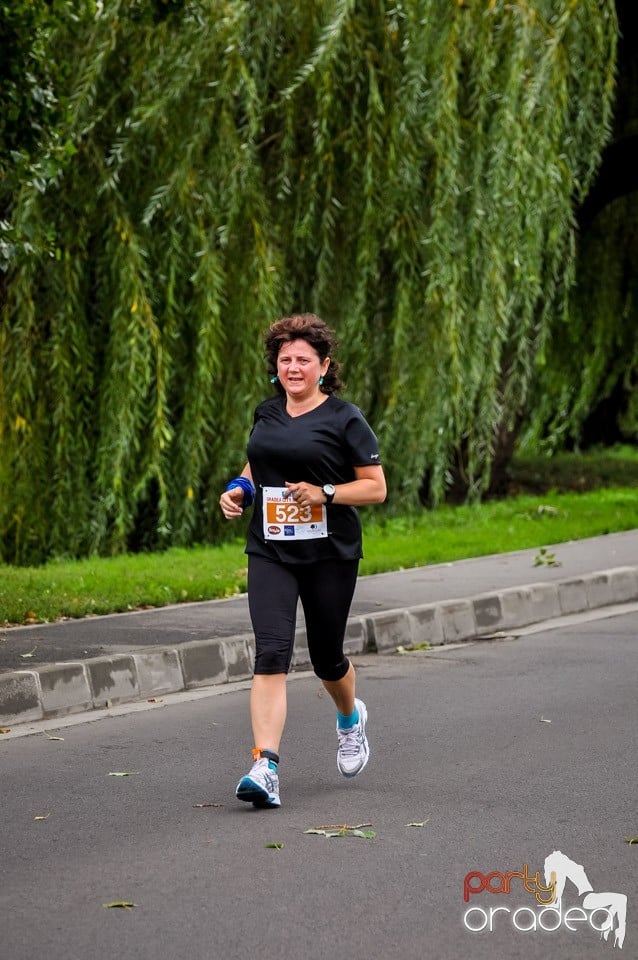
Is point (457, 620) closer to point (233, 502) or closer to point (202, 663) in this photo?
point (202, 663)

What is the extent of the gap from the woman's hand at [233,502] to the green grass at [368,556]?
385 centimetres

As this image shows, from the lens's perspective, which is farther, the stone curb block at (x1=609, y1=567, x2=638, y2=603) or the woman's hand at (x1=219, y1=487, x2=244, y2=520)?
the stone curb block at (x1=609, y1=567, x2=638, y2=603)

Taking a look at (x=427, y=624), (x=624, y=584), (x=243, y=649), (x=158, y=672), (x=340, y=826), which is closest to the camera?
(x=340, y=826)

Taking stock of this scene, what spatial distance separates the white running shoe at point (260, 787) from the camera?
568cm

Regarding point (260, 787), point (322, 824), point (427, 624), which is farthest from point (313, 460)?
point (427, 624)

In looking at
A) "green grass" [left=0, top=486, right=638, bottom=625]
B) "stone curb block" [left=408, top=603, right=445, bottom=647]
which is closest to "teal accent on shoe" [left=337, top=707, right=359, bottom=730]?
"green grass" [left=0, top=486, right=638, bottom=625]

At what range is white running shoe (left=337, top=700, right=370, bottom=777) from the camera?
621 centimetres

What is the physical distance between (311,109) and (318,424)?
8.46 meters

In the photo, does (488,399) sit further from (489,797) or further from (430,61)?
(489,797)

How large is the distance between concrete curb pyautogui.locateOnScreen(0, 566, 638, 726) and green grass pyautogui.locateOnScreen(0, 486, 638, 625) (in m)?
0.99

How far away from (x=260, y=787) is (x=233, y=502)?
3.54 feet

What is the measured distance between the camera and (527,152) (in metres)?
14.0

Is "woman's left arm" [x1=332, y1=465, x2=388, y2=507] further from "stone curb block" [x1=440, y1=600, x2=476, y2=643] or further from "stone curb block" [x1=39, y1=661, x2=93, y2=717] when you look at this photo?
"stone curb block" [x1=440, y1=600, x2=476, y2=643]

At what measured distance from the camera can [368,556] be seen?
511 inches
